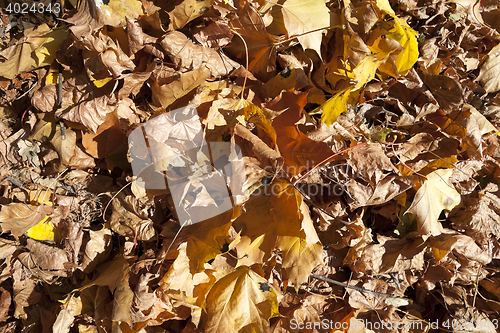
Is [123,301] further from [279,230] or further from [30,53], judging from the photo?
[30,53]

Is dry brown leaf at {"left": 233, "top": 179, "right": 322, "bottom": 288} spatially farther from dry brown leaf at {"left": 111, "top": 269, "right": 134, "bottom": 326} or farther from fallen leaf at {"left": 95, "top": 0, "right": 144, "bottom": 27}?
fallen leaf at {"left": 95, "top": 0, "right": 144, "bottom": 27}

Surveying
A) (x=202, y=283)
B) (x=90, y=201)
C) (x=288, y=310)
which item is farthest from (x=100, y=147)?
(x=288, y=310)

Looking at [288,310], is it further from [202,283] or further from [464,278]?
[464,278]

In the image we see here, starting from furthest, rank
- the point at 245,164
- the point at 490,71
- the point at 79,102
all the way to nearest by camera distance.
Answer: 1. the point at 490,71
2. the point at 79,102
3. the point at 245,164

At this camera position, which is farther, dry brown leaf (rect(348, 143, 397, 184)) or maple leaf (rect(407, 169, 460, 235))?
maple leaf (rect(407, 169, 460, 235))

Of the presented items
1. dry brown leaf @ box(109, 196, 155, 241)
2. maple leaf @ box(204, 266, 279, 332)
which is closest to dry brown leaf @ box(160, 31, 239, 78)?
dry brown leaf @ box(109, 196, 155, 241)

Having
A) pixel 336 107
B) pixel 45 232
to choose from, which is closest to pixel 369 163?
pixel 336 107

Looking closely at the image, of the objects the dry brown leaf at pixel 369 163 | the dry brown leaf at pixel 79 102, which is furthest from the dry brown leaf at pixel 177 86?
the dry brown leaf at pixel 369 163

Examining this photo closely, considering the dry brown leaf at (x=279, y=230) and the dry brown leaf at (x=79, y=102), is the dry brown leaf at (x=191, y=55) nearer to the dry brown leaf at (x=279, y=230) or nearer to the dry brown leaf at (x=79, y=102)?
the dry brown leaf at (x=79, y=102)
